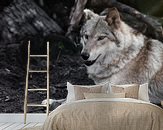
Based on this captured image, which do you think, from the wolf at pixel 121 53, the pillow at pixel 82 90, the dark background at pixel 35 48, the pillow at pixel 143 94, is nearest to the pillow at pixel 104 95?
the pillow at pixel 82 90

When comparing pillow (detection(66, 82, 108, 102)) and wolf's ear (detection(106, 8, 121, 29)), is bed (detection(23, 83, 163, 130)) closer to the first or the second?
pillow (detection(66, 82, 108, 102))

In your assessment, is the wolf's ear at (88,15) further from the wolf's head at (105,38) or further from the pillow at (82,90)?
the pillow at (82,90)

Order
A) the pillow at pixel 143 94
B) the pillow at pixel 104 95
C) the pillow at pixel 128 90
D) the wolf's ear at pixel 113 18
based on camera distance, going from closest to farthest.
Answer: the pillow at pixel 104 95
the pillow at pixel 128 90
the pillow at pixel 143 94
the wolf's ear at pixel 113 18

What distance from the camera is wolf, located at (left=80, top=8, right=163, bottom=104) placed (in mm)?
5070

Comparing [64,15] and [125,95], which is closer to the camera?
[125,95]

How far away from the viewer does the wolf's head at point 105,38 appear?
199 inches

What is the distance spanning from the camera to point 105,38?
16.6 feet

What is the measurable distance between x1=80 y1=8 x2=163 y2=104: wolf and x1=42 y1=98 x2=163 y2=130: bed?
5.70 feet

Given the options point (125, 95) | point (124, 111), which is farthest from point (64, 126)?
point (125, 95)

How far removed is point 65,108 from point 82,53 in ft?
6.14

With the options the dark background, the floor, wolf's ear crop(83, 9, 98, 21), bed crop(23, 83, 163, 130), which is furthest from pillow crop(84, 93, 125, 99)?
wolf's ear crop(83, 9, 98, 21)

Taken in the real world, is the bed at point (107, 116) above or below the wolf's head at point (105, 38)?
below

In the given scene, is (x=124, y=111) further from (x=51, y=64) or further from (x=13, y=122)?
(x=13, y=122)

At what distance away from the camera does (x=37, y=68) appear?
5.33 m
